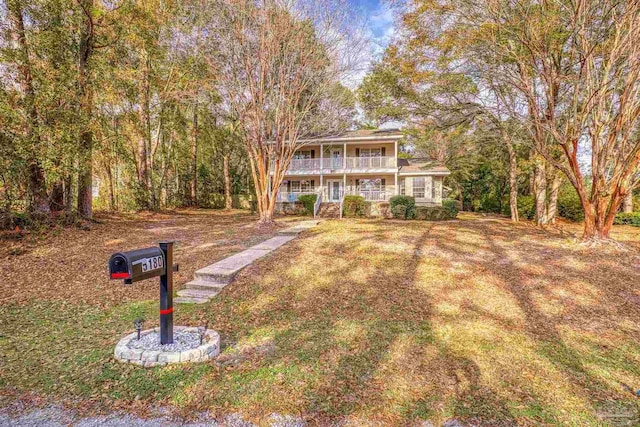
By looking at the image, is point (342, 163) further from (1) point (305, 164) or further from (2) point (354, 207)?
(2) point (354, 207)

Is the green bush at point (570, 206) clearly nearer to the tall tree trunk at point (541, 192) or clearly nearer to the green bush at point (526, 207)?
the green bush at point (526, 207)

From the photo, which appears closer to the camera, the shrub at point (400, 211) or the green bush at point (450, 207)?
the shrub at point (400, 211)

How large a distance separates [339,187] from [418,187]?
17.5 ft

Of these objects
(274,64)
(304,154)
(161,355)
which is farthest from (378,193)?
(161,355)

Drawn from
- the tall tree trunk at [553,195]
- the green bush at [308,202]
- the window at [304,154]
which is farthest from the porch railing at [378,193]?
the tall tree trunk at [553,195]

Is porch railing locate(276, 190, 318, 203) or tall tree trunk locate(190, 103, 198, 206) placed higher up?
tall tree trunk locate(190, 103, 198, 206)

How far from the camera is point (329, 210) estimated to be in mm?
20797

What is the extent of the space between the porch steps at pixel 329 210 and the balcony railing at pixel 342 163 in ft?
8.00

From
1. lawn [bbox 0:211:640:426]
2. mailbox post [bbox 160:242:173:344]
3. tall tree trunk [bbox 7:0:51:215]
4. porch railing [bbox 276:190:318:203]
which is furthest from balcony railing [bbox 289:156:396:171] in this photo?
mailbox post [bbox 160:242:173:344]

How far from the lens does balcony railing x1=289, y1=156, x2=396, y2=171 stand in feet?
69.7

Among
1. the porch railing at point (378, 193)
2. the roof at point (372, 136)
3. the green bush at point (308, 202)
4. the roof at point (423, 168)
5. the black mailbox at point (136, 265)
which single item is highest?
the roof at point (372, 136)

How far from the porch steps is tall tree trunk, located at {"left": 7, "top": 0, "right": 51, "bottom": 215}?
44.0 ft

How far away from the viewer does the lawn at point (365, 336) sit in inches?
113

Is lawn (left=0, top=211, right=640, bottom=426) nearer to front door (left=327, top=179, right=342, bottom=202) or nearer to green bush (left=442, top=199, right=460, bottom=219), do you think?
green bush (left=442, top=199, right=460, bottom=219)
